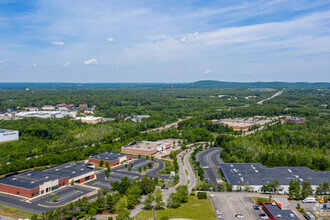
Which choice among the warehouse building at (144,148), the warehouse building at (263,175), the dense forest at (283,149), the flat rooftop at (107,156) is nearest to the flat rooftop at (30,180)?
the flat rooftop at (107,156)

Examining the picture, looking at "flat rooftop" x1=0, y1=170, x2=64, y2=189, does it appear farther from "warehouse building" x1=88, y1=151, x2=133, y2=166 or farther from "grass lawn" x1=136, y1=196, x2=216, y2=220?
"grass lawn" x1=136, y1=196, x2=216, y2=220

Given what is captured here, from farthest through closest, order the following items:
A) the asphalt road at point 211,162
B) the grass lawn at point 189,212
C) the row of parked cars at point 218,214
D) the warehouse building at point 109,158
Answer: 1. the warehouse building at point 109,158
2. the asphalt road at point 211,162
3. the grass lawn at point 189,212
4. the row of parked cars at point 218,214

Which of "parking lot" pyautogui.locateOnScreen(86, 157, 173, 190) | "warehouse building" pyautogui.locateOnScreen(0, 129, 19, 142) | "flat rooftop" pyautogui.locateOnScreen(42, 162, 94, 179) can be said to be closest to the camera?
"parking lot" pyautogui.locateOnScreen(86, 157, 173, 190)

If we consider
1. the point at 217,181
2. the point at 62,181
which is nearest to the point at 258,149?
the point at 217,181

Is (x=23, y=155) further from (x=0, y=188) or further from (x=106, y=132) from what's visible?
(x=106, y=132)

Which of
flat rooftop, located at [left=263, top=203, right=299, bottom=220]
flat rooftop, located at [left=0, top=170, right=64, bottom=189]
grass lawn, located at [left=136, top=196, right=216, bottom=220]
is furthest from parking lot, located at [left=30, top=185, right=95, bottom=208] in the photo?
flat rooftop, located at [left=263, top=203, right=299, bottom=220]

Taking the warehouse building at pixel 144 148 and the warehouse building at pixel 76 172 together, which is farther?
the warehouse building at pixel 144 148

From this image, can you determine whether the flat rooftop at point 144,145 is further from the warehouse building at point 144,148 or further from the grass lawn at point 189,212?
the grass lawn at point 189,212

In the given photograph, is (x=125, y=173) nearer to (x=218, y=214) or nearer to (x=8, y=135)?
(x=218, y=214)
